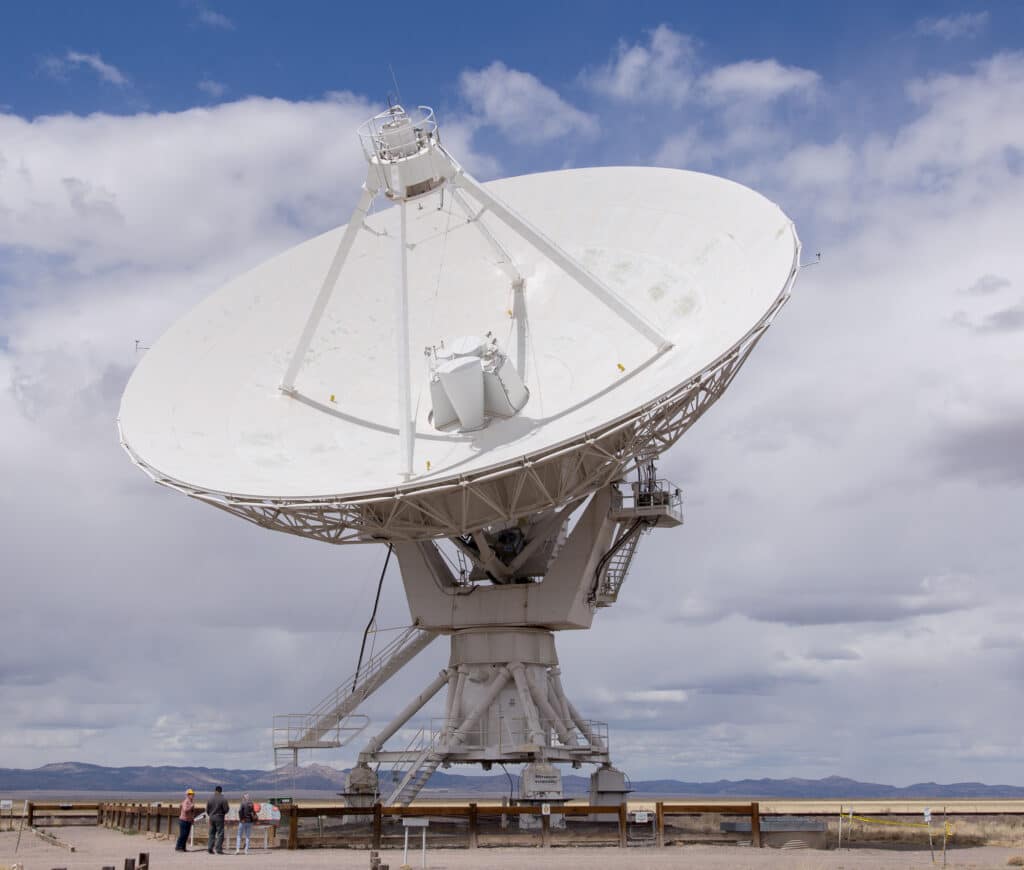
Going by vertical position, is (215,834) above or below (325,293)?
below

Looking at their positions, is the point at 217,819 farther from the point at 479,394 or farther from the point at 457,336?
the point at 457,336

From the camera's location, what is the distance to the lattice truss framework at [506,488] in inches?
977

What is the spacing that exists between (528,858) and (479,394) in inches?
396

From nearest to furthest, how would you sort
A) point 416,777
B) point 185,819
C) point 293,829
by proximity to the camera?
point 185,819
point 293,829
point 416,777

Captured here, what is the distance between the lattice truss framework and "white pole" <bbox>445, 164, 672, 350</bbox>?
2.68 metres

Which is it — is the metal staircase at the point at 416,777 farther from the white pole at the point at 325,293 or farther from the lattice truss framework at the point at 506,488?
the white pole at the point at 325,293

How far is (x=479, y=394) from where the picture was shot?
28.3 m

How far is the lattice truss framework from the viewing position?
81.4ft

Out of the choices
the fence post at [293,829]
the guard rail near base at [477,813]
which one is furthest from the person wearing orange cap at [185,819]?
the guard rail near base at [477,813]

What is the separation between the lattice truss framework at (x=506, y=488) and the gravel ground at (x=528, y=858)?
6.57 m

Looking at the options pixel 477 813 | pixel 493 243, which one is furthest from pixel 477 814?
pixel 493 243

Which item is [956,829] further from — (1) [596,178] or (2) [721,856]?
(1) [596,178]

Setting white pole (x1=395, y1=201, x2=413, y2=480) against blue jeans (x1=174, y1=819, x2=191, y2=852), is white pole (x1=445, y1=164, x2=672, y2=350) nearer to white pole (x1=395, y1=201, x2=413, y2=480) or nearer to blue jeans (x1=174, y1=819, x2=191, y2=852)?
white pole (x1=395, y1=201, x2=413, y2=480)

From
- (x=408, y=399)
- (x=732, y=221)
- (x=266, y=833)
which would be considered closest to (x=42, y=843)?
(x=266, y=833)
